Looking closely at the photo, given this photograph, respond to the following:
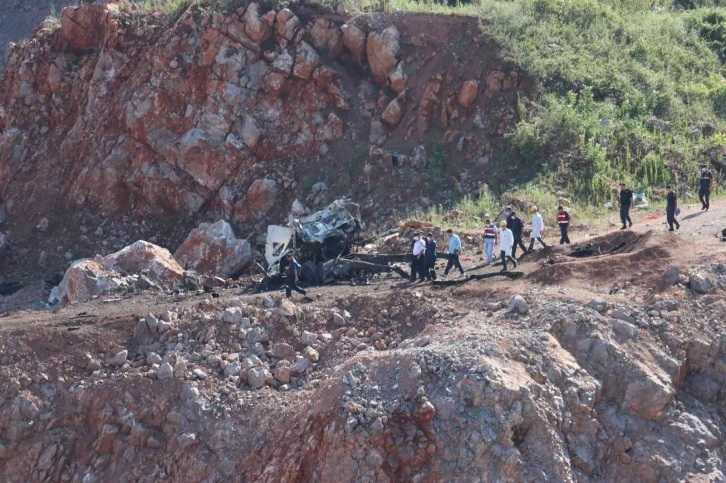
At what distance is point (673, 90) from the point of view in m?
25.9

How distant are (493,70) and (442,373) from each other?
1442cm

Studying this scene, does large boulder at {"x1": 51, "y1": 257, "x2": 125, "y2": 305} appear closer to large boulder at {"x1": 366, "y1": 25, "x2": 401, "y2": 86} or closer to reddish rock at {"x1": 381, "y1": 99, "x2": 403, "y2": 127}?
reddish rock at {"x1": 381, "y1": 99, "x2": 403, "y2": 127}

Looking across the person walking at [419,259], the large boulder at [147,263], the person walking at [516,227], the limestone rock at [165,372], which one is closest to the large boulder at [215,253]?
the large boulder at [147,263]

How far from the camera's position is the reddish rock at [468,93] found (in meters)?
24.2

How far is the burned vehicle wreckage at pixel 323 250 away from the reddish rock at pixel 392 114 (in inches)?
211

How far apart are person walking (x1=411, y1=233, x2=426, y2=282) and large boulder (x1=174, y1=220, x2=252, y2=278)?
614 cm

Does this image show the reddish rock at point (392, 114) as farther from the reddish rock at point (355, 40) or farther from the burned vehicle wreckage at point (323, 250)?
the burned vehicle wreckage at point (323, 250)

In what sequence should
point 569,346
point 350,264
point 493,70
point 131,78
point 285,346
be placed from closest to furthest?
point 569,346, point 285,346, point 350,264, point 493,70, point 131,78

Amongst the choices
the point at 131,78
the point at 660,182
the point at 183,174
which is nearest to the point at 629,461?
the point at 660,182

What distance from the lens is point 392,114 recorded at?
81.5ft

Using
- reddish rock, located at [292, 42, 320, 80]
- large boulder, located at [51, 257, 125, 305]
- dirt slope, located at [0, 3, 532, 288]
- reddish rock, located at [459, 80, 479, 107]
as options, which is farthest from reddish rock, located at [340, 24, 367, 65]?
large boulder, located at [51, 257, 125, 305]

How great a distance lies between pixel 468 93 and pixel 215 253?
7.66 m

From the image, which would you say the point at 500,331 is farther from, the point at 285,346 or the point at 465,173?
the point at 465,173

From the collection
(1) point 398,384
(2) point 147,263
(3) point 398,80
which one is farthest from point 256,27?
(1) point 398,384
